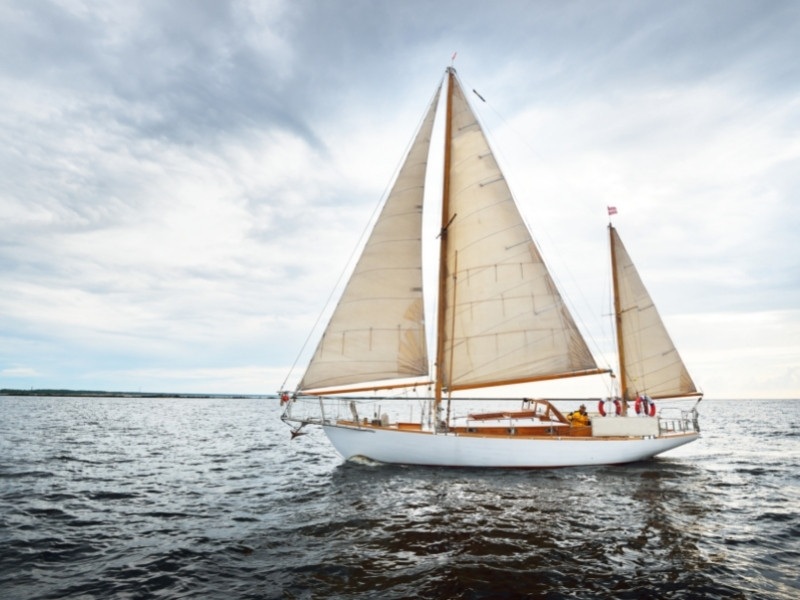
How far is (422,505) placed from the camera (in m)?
13.3

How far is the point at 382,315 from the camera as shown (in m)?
18.7

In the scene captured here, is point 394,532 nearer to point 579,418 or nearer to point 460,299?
point 460,299

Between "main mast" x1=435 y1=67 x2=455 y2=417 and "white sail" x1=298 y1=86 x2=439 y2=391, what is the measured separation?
156 cm

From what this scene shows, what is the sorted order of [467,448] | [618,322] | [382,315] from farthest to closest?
[618,322]
[382,315]
[467,448]

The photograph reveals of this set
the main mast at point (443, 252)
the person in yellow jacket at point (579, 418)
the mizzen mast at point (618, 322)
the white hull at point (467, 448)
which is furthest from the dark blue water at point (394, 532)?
the mizzen mast at point (618, 322)

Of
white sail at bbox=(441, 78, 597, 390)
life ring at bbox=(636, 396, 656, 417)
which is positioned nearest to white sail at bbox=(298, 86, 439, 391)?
white sail at bbox=(441, 78, 597, 390)

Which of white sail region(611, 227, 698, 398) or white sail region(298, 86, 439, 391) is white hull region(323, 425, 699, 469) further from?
white sail region(611, 227, 698, 398)

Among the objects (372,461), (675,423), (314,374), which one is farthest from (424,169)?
(675,423)

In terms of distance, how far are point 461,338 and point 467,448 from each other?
4.86 m

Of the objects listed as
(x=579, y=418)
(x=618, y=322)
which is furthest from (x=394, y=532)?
(x=618, y=322)

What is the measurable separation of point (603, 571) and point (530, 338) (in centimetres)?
1206

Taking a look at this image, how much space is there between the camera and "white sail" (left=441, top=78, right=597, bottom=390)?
19.9 metres

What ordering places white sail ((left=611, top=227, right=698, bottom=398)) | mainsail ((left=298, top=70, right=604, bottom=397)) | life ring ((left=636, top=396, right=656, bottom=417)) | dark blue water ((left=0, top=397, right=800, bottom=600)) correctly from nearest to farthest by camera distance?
dark blue water ((left=0, top=397, right=800, bottom=600)) → mainsail ((left=298, top=70, right=604, bottom=397)) → life ring ((left=636, top=396, right=656, bottom=417)) → white sail ((left=611, top=227, right=698, bottom=398))

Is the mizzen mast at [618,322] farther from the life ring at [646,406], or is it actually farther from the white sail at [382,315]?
the white sail at [382,315]
